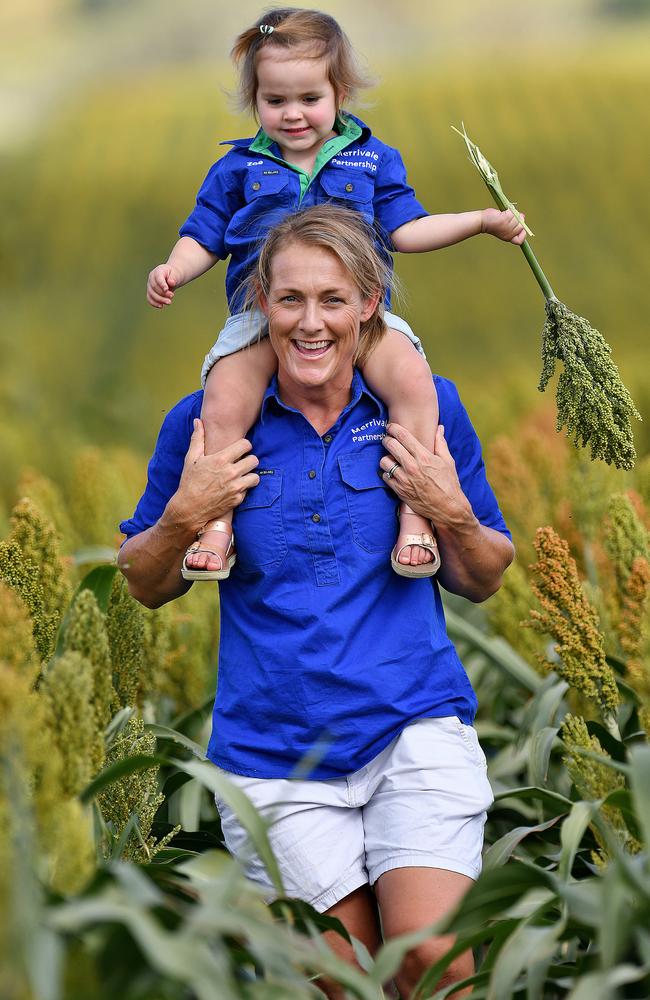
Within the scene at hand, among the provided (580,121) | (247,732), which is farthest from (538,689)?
(580,121)

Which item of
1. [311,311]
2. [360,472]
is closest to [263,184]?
[311,311]

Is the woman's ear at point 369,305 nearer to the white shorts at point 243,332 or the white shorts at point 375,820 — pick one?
the white shorts at point 243,332

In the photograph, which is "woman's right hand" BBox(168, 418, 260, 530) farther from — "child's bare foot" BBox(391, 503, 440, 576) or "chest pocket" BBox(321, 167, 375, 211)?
"chest pocket" BBox(321, 167, 375, 211)

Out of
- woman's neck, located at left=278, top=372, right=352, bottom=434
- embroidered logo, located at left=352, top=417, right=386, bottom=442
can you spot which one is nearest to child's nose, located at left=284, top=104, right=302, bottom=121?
woman's neck, located at left=278, top=372, right=352, bottom=434

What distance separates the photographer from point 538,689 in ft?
11.4

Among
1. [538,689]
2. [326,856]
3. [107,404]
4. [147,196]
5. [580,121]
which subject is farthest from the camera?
[147,196]

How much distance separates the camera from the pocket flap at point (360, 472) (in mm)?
2650

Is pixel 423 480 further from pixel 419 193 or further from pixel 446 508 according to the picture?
pixel 419 193

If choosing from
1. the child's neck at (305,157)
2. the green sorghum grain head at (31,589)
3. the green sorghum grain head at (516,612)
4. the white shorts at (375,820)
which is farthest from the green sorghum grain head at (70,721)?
the green sorghum grain head at (516,612)

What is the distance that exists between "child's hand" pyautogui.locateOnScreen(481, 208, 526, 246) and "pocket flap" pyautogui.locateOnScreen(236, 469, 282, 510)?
2.12ft

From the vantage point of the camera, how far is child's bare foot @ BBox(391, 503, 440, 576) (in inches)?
102

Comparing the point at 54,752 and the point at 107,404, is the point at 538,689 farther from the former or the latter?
the point at 107,404

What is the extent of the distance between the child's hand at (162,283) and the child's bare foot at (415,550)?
665 millimetres

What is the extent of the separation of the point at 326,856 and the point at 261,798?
0.54ft
